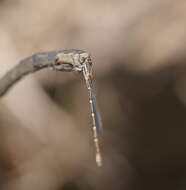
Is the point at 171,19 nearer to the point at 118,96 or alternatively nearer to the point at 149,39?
the point at 149,39

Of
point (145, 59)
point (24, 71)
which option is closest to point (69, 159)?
point (145, 59)

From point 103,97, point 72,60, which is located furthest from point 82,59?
point 103,97

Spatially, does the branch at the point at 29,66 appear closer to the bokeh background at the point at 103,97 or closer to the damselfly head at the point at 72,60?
the damselfly head at the point at 72,60

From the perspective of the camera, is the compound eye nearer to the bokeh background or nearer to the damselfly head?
the damselfly head

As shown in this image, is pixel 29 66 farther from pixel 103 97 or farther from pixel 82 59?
pixel 103 97

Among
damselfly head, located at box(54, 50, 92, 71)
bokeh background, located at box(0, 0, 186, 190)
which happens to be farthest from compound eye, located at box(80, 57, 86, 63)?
bokeh background, located at box(0, 0, 186, 190)

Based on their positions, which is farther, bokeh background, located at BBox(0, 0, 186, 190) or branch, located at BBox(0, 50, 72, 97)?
bokeh background, located at BBox(0, 0, 186, 190)
